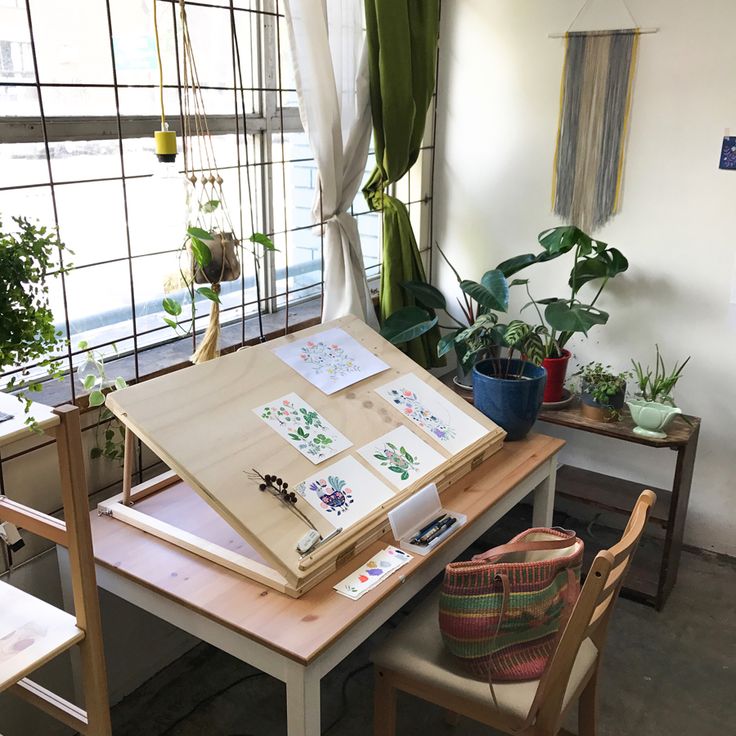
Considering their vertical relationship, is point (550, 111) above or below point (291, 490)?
above

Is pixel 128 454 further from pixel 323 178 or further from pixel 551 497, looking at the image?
pixel 551 497

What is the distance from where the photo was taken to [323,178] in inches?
102

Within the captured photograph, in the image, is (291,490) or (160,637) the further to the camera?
(160,637)

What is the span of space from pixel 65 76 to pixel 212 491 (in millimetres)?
1129

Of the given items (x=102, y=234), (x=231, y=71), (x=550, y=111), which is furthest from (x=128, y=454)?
(x=550, y=111)

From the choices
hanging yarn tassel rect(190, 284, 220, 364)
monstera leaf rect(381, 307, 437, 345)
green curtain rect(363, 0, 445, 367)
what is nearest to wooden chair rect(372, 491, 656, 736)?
hanging yarn tassel rect(190, 284, 220, 364)

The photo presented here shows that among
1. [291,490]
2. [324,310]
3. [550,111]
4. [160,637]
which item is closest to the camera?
[291,490]

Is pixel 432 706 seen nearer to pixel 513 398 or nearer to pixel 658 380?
pixel 513 398

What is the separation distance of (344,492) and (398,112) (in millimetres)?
1448

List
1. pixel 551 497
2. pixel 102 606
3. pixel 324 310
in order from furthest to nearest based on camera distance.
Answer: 1. pixel 324 310
2. pixel 551 497
3. pixel 102 606

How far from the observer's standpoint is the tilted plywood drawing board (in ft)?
5.66

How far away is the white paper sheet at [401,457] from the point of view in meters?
2.04

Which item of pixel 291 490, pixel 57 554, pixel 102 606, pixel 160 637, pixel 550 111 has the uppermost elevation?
pixel 550 111

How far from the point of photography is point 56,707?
1629 mm
